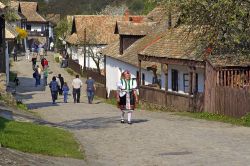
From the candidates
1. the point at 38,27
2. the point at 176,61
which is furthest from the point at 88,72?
the point at 38,27

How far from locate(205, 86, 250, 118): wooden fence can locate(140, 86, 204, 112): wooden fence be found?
1.62 metres

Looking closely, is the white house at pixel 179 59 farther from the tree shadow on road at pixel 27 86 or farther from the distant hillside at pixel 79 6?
the distant hillside at pixel 79 6

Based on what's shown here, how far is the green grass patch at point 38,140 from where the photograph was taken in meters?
13.2

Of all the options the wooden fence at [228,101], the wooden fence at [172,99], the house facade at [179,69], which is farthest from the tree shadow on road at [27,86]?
the wooden fence at [228,101]

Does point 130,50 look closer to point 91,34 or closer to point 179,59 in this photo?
point 179,59

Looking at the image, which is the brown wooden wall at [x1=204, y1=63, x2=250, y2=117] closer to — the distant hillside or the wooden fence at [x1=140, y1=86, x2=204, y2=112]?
the wooden fence at [x1=140, y1=86, x2=204, y2=112]

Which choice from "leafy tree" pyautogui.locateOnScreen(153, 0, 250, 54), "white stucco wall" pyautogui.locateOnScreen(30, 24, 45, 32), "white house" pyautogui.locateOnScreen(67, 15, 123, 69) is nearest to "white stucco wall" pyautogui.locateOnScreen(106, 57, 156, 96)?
"white house" pyautogui.locateOnScreen(67, 15, 123, 69)

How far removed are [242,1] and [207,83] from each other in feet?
11.9

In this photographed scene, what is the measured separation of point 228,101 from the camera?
23.2 metres

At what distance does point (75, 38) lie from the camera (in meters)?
70.8

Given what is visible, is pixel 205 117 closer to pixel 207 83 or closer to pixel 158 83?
pixel 207 83

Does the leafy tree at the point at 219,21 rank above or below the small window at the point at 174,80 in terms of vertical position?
above

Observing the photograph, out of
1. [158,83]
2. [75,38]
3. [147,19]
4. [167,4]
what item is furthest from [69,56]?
[167,4]

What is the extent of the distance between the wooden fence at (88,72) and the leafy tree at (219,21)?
26700 mm
